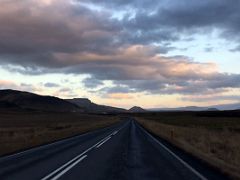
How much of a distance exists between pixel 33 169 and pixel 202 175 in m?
5.77

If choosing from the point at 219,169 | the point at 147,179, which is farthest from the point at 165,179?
the point at 219,169

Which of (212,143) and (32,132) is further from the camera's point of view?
(32,132)

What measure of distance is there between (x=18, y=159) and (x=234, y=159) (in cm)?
947

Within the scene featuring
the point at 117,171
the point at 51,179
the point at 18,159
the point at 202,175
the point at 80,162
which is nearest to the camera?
the point at 51,179

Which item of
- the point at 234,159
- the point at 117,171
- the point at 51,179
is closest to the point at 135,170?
the point at 117,171

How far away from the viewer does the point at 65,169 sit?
15406 mm

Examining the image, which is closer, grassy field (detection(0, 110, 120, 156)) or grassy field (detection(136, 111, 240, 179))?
grassy field (detection(136, 111, 240, 179))

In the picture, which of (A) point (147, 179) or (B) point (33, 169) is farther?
(B) point (33, 169)

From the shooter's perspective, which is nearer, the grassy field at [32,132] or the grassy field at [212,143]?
the grassy field at [212,143]

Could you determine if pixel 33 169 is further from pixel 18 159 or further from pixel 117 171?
pixel 18 159

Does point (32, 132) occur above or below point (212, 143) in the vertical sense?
above

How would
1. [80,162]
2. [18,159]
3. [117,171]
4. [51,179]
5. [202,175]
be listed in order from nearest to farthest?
[51,179] → [202,175] → [117,171] → [80,162] → [18,159]

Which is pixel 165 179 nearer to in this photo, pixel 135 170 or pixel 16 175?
pixel 135 170

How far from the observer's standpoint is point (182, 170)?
1503cm
